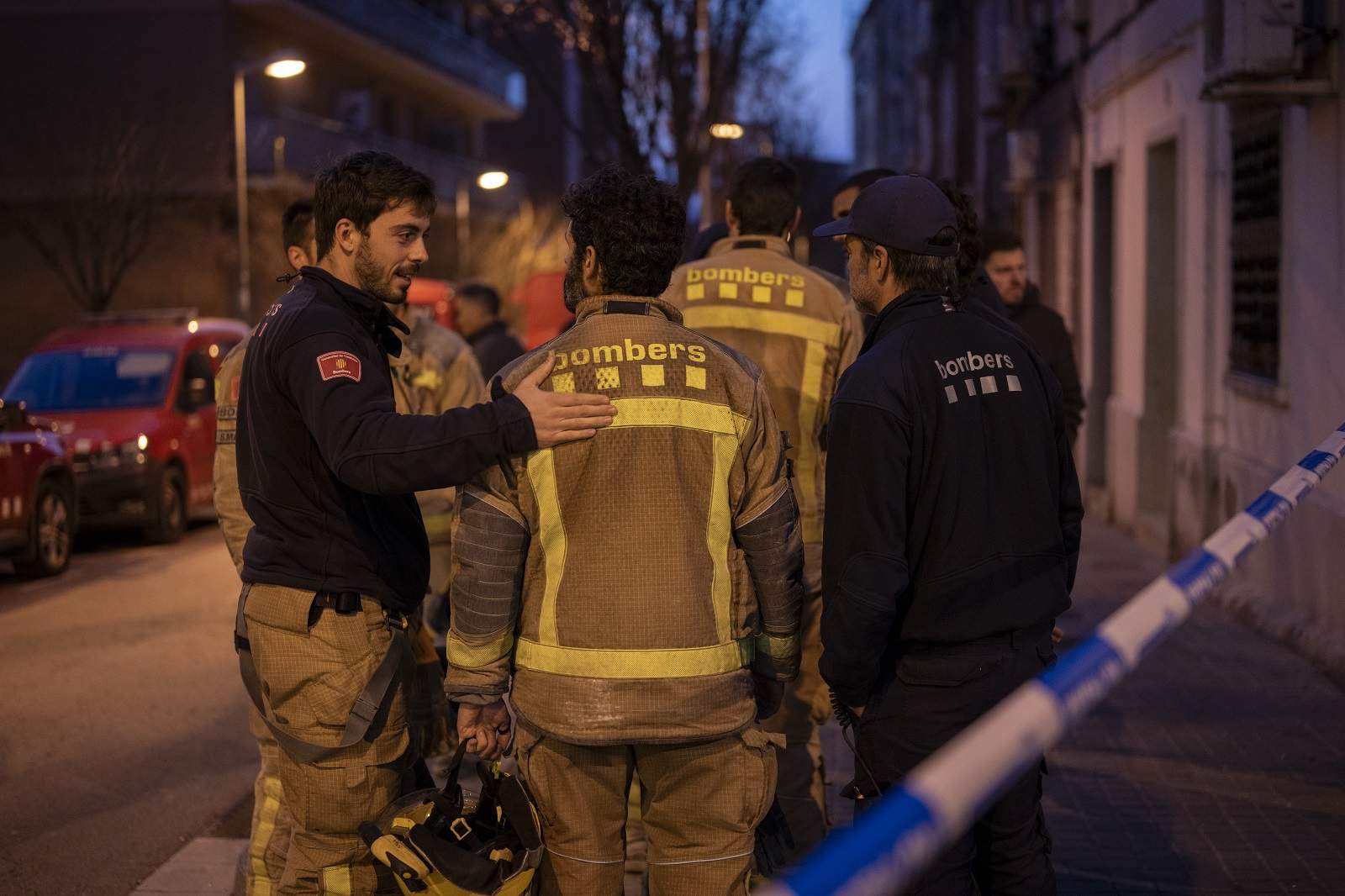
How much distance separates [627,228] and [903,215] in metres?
0.70

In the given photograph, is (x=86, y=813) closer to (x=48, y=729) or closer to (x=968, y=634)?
(x=48, y=729)

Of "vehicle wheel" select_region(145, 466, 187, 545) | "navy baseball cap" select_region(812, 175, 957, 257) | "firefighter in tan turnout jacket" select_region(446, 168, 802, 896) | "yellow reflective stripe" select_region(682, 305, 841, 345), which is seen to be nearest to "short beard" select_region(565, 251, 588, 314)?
"firefighter in tan turnout jacket" select_region(446, 168, 802, 896)

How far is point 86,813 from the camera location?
6586 mm

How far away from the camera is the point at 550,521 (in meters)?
3.64

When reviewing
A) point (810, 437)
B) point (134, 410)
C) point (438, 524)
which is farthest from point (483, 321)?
point (134, 410)

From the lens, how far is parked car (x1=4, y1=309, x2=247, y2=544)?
1512 centimetres

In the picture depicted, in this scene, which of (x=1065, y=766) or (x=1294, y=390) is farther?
(x=1294, y=390)

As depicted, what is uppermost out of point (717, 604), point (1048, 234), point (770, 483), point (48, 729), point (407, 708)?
point (1048, 234)

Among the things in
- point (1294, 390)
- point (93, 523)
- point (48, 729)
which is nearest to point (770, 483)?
point (48, 729)

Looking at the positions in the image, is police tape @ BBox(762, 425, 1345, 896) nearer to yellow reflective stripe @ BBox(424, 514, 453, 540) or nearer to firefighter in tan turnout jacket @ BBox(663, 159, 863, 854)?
firefighter in tan turnout jacket @ BBox(663, 159, 863, 854)

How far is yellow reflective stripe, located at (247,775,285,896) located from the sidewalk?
7.91 ft

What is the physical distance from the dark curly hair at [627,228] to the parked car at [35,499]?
9873 millimetres

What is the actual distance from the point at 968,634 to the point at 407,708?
4.68ft

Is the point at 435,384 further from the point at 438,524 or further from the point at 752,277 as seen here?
the point at 752,277
